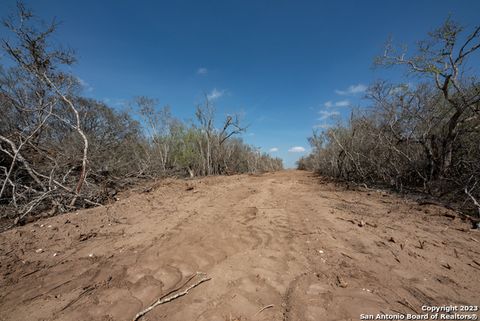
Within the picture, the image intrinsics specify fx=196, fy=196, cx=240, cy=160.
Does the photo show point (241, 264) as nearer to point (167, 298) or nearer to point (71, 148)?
point (167, 298)

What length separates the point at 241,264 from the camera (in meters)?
2.61

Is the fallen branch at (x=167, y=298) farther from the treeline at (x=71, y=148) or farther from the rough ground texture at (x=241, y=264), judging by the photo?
the treeline at (x=71, y=148)

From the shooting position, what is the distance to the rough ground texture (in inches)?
76.5

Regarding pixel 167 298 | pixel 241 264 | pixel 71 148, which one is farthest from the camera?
pixel 71 148

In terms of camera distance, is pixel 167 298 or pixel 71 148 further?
pixel 71 148

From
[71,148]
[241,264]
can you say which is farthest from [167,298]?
[71,148]

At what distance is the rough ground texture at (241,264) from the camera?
6.38ft

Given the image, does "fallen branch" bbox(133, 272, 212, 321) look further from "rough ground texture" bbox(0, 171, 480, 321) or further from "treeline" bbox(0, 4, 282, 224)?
"treeline" bbox(0, 4, 282, 224)

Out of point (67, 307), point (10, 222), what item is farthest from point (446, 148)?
point (10, 222)

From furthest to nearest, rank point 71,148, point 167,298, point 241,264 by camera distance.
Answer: point 71,148 → point 241,264 → point 167,298

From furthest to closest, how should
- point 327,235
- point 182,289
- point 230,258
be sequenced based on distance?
1. point 327,235
2. point 230,258
3. point 182,289

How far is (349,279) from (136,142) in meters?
18.7

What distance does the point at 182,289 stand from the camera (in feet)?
7.18

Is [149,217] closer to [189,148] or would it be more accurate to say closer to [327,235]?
[327,235]
